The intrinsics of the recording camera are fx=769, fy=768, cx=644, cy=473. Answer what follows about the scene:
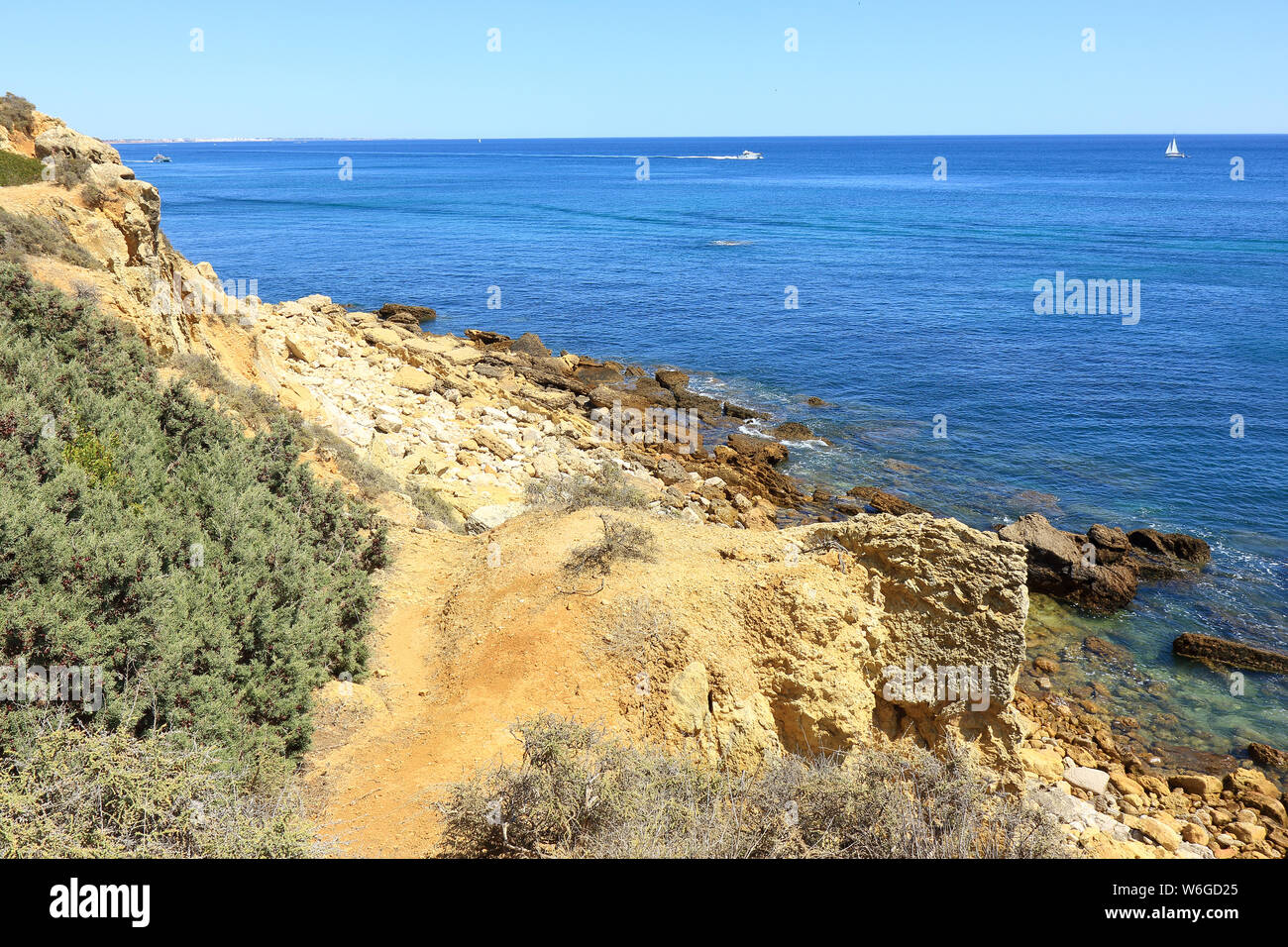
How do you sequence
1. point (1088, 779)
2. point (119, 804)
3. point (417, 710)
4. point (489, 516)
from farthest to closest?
1. point (489, 516)
2. point (1088, 779)
3. point (417, 710)
4. point (119, 804)

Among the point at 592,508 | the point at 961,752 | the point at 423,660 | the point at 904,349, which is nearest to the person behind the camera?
the point at 961,752

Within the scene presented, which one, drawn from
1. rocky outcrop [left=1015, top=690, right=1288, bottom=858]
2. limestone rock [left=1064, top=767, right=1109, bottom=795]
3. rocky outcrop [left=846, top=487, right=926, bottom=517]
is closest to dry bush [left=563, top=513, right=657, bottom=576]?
rocky outcrop [left=1015, top=690, right=1288, bottom=858]

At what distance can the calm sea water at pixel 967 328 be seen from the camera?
18031 mm

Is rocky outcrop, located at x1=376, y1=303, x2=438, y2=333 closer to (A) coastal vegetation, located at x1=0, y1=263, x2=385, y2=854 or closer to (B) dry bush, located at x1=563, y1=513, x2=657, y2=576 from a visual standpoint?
(A) coastal vegetation, located at x1=0, y1=263, x2=385, y2=854

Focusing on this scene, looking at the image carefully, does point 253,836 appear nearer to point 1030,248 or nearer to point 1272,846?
point 1272,846

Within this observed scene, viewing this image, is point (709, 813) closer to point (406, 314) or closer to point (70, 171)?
point (70, 171)

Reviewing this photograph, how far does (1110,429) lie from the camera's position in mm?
25062

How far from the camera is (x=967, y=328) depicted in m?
37.5

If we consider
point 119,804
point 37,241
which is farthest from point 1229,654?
point 37,241

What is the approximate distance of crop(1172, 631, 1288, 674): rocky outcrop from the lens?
14.6 metres

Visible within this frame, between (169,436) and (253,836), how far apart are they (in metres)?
6.63

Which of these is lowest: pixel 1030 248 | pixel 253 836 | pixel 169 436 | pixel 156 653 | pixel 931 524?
pixel 253 836

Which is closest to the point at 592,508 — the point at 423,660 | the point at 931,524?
the point at 423,660

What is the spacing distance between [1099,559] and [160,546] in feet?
59.9
